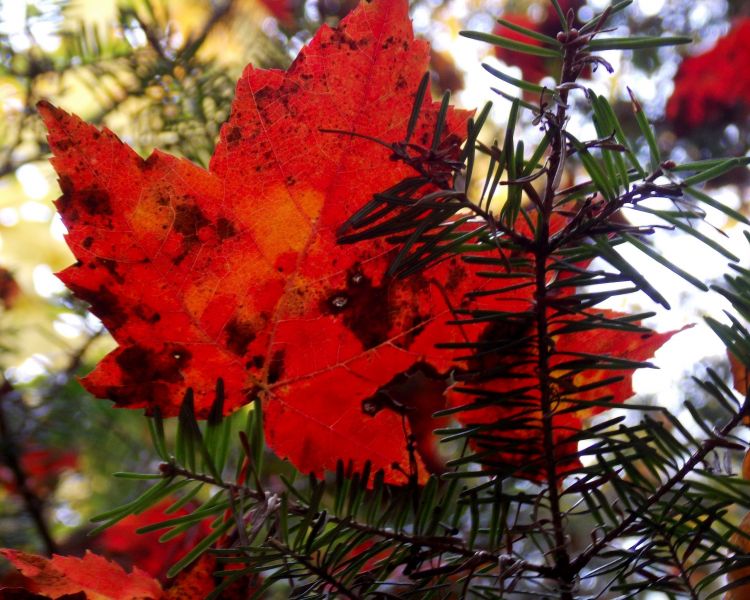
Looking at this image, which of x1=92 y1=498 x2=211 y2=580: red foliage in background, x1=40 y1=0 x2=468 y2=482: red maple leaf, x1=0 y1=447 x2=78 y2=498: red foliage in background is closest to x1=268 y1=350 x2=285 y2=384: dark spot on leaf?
x1=40 y1=0 x2=468 y2=482: red maple leaf

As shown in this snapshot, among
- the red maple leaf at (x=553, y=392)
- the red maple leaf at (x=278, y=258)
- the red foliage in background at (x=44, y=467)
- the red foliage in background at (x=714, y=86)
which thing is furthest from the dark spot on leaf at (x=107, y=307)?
the red foliage in background at (x=714, y=86)

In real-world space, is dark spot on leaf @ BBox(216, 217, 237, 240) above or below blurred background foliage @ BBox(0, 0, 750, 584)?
below

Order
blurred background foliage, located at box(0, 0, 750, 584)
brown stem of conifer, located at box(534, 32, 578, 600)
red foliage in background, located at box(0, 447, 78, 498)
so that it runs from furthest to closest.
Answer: red foliage in background, located at box(0, 447, 78, 498)
blurred background foliage, located at box(0, 0, 750, 584)
brown stem of conifer, located at box(534, 32, 578, 600)

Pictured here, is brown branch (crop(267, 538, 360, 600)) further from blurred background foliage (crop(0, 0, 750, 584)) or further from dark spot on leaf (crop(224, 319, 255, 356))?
blurred background foliage (crop(0, 0, 750, 584))

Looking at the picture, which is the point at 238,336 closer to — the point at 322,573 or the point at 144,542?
the point at 322,573

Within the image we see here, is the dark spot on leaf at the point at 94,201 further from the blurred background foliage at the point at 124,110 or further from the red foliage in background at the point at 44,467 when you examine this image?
the red foliage in background at the point at 44,467

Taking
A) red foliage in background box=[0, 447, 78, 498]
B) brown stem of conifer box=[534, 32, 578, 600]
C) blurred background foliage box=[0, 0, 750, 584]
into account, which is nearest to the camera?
brown stem of conifer box=[534, 32, 578, 600]

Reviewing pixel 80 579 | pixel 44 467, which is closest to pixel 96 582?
pixel 80 579
